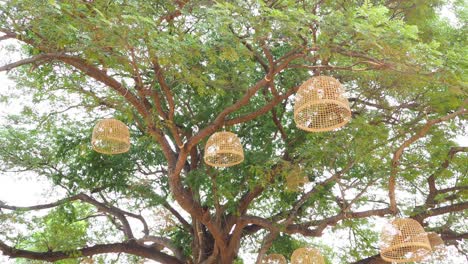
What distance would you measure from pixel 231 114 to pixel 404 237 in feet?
7.79

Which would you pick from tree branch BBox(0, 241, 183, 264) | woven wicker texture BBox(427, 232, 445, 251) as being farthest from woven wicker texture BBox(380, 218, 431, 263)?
tree branch BBox(0, 241, 183, 264)

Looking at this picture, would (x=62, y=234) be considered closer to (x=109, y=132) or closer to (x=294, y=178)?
(x=109, y=132)

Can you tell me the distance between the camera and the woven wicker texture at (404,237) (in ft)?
16.9

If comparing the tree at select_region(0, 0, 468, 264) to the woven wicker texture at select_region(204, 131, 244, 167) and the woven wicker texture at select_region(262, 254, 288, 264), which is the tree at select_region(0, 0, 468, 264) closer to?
the woven wicker texture at select_region(204, 131, 244, 167)

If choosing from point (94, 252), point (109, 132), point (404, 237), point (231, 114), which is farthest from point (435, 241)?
point (94, 252)

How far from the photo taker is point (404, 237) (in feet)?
17.1

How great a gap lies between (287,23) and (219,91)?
1701 millimetres

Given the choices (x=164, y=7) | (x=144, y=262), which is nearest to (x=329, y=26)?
(x=164, y=7)

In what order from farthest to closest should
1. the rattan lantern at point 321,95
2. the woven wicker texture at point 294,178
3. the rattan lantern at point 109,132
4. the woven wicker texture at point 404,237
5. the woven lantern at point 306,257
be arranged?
the woven lantern at point 306,257, the woven wicker texture at point 294,178, the rattan lantern at point 109,132, the woven wicker texture at point 404,237, the rattan lantern at point 321,95

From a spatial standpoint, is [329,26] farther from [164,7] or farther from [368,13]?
[164,7]

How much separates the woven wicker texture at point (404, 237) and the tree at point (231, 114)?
0.35 meters

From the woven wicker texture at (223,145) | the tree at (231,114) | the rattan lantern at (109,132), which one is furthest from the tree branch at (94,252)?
the woven wicker texture at (223,145)

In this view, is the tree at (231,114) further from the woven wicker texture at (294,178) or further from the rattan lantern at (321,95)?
the rattan lantern at (321,95)

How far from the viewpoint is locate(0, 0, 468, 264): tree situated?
14.0 feet
